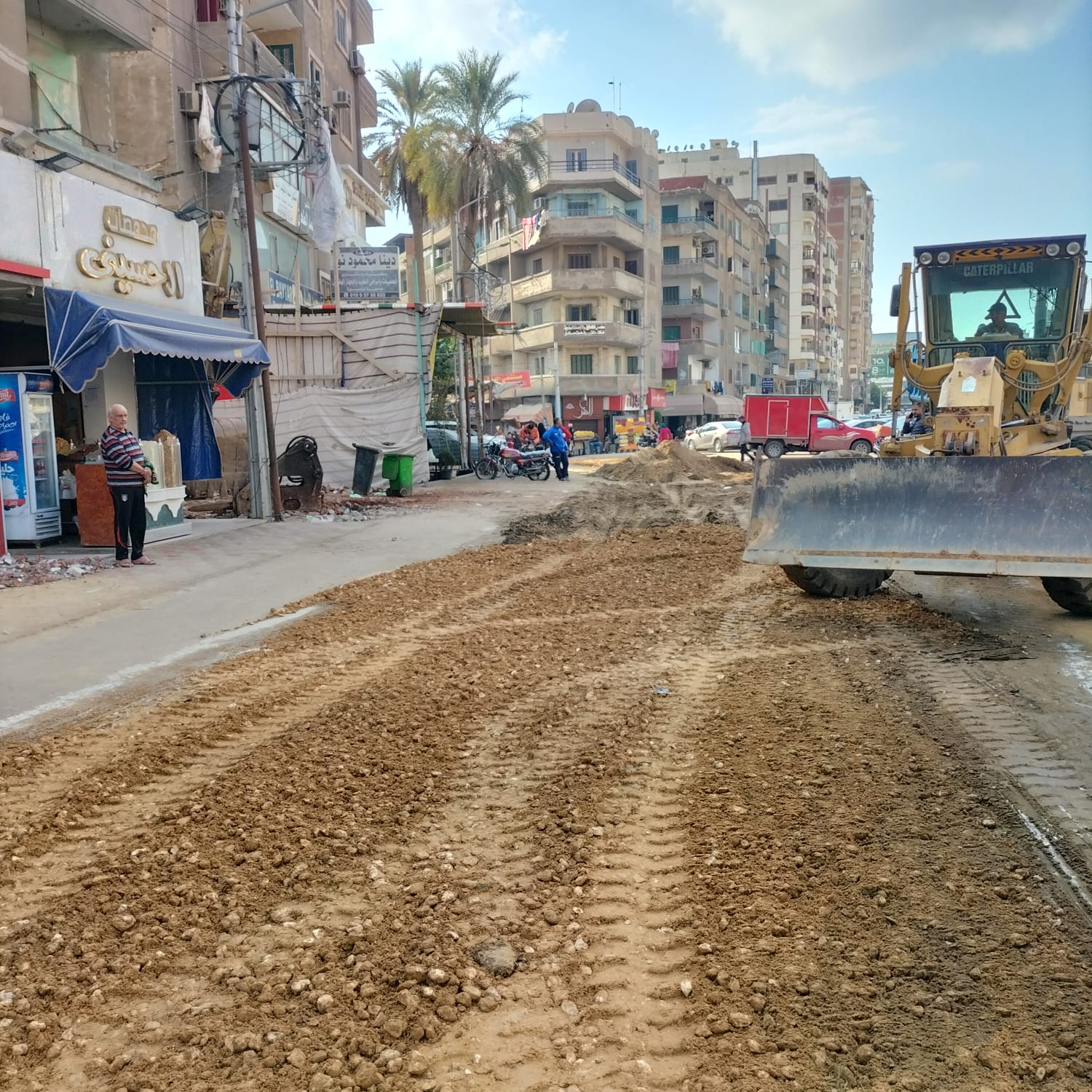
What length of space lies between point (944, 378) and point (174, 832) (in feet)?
25.8

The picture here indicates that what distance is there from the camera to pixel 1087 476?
683 centimetres

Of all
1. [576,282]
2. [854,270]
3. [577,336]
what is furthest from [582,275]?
[854,270]

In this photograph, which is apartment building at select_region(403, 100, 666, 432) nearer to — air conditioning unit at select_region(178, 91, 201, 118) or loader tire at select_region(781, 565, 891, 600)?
air conditioning unit at select_region(178, 91, 201, 118)

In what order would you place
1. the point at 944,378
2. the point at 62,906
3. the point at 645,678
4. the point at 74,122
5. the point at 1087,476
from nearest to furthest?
the point at 62,906 → the point at 645,678 → the point at 1087,476 → the point at 944,378 → the point at 74,122

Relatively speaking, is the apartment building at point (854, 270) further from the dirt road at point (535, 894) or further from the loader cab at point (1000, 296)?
the dirt road at point (535, 894)

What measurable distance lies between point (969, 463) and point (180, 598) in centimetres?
690

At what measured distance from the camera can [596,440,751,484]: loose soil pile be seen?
27625 millimetres

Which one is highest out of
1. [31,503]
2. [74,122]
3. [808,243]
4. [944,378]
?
[808,243]

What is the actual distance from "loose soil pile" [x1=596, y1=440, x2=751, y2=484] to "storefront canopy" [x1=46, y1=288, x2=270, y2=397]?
48.4ft

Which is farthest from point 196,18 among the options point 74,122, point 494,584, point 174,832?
point 174,832

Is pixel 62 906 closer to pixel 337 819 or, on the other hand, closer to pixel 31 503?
pixel 337 819

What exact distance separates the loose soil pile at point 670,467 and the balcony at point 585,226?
101ft

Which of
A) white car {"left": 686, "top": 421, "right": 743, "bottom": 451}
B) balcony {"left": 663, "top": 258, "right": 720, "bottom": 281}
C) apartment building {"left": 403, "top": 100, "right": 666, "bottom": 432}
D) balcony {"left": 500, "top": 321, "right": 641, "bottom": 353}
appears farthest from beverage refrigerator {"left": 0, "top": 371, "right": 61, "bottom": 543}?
balcony {"left": 663, "top": 258, "right": 720, "bottom": 281}

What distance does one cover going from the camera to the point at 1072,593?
7551 millimetres
